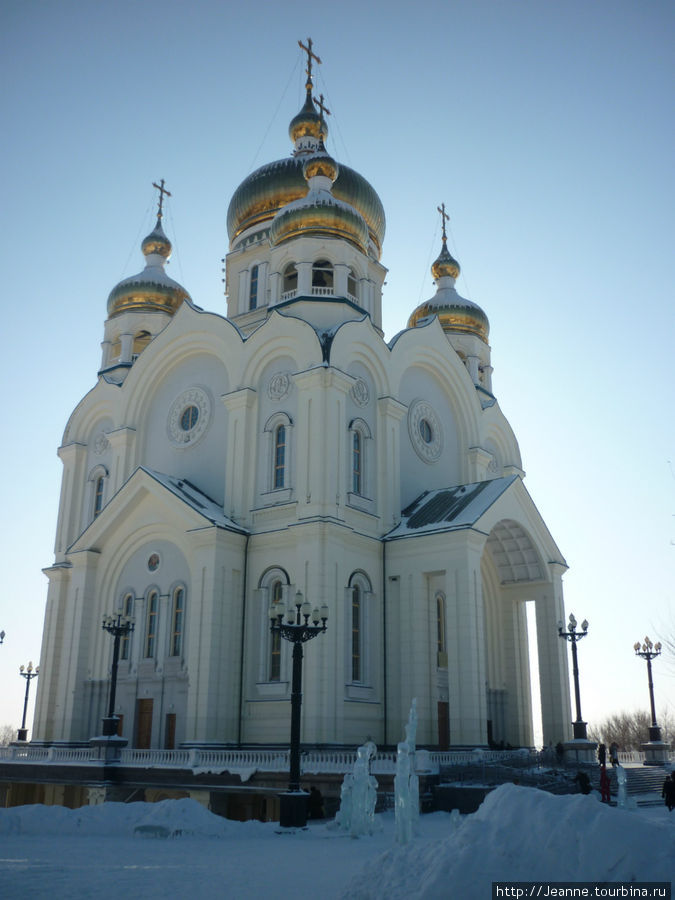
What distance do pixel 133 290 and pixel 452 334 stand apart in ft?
45.9

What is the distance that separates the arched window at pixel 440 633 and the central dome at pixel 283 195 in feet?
53.6

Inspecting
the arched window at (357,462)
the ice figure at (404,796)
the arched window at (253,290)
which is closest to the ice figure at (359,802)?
the ice figure at (404,796)

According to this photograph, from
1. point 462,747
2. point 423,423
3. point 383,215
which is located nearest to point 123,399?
point 423,423

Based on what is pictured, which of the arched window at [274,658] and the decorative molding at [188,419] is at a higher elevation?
the decorative molding at [188,419]

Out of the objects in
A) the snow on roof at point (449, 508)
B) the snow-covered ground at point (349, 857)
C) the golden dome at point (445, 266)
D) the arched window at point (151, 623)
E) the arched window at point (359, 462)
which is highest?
the golden dome at point (445, 266)

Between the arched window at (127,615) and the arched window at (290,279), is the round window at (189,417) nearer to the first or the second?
the arched window at (290,279)

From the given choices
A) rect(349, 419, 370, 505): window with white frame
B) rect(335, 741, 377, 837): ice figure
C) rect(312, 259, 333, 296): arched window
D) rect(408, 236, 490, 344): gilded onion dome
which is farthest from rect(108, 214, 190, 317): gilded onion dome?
rect(335, 741, 377, 837): ice figure

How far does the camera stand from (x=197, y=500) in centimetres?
2605

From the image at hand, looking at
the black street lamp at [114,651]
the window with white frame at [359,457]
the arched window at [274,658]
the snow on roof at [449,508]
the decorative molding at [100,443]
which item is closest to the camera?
the black street lamp at [114,651]

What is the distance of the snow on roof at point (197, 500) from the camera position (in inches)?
979

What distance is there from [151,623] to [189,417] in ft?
23.6

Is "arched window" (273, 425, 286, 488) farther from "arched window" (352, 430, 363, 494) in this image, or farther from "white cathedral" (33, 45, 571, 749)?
"arched window" (352, 430, 363, 494)

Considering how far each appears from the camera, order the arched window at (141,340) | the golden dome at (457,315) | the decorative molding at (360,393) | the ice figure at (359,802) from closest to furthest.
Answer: the ice figure at (359,802) → the decorative molding at (360,393) → the arched window at (141,340) → the golden dome at (457,315)

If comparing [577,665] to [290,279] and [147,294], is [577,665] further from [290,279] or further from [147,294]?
[147,294]
